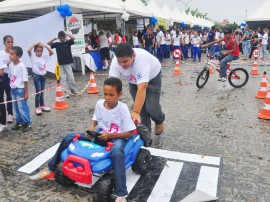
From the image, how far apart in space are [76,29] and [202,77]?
6.03m

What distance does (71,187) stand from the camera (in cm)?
351

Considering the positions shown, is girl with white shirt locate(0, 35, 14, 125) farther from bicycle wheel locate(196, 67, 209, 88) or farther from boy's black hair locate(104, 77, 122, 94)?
bicycle wheel locate(196, 67, 209, 88)

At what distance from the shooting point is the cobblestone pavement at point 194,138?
3430 mm

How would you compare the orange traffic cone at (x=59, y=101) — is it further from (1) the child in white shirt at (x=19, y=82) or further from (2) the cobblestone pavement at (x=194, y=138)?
(1) the child in white shirt at (x=19, y=82)

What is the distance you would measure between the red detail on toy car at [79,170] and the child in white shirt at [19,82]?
113 inches

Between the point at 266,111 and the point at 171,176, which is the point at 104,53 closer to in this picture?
the point at 266,111

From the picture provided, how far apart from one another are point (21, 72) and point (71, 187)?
113 inches

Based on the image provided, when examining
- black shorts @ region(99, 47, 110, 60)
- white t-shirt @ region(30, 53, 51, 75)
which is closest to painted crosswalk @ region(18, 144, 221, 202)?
white t-shirt @ region(30, 53, 51, 75)

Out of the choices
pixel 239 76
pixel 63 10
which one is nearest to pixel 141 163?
pixel 239 76

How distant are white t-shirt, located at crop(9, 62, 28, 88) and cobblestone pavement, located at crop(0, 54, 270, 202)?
960mm

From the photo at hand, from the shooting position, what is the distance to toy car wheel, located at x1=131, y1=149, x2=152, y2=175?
143 inches

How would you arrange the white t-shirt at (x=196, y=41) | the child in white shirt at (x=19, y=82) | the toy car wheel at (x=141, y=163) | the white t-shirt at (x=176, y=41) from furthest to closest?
the white t-shirt at (x=176, y=41), the white t-shirt at (x=196, y=41), the child in white shirt at (x=19, y=82), the toy car wheel at (x=141, y=163)

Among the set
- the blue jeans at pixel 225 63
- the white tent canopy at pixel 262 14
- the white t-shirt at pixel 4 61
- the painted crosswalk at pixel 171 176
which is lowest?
the painted crosswalk at pixel 171 176

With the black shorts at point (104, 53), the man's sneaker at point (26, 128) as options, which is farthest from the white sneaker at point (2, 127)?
the black shorts at point (104, 53)
